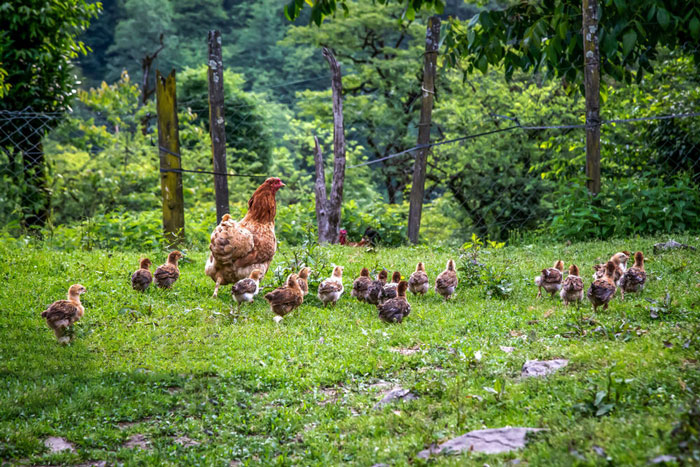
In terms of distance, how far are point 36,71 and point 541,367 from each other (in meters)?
16.0

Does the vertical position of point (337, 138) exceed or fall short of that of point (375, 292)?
it exceeds it

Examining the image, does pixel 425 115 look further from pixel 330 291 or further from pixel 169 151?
pixel 330 291

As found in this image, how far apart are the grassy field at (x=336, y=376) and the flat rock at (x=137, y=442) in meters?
0.04

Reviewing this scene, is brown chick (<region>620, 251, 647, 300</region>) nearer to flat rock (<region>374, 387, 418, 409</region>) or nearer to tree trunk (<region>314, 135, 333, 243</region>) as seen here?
flat rock (<region>374, 387, 418, 409</region>)

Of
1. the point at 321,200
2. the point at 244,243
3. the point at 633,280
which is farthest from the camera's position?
the point at 321,200

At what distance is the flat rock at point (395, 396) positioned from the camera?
5961mm

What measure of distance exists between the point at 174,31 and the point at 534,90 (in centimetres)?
3906

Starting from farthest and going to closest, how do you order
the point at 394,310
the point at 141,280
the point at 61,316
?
the point at 141,280 < the point at 394,310 < the point at 61,316

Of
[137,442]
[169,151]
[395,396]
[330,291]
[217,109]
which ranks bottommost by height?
[137,442]

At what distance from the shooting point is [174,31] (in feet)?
173

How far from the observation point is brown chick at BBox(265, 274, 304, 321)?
348 inches

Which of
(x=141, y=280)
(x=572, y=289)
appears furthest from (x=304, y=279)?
(x=572, y=289)

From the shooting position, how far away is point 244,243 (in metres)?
9.80

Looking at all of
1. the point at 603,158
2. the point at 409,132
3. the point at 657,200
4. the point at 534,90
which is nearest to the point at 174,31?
the point at 409,132
